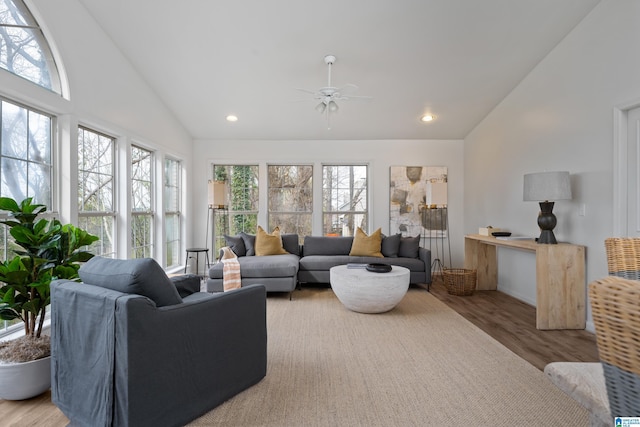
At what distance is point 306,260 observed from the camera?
4.83m

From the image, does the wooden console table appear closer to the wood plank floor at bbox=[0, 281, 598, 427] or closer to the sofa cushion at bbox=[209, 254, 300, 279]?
the wood plank floor at bbox=[0, 281, 598, 427]

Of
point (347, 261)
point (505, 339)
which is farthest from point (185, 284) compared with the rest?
point (505, 339)

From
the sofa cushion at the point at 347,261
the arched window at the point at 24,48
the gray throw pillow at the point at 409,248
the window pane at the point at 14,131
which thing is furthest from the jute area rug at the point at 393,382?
the arched window at the point at 24,48

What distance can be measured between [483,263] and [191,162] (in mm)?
5015

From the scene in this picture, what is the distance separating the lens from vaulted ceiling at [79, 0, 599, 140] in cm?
321

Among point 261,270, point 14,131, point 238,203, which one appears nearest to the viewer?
point 14,131

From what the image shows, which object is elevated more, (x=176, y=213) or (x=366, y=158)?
(x=366, y=158)

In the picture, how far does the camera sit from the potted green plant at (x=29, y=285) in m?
1.93

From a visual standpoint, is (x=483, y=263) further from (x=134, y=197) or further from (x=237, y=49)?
(x=134, y=197)

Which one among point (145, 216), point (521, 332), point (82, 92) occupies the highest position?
point (82, 92)

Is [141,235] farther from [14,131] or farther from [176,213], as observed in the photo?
[14,131]

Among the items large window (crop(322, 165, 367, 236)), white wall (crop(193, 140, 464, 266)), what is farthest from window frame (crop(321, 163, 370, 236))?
white wall (crop(193, 140, 464, 266))

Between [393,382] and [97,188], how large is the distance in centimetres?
343

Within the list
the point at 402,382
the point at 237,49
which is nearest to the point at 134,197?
the point at 237,49
